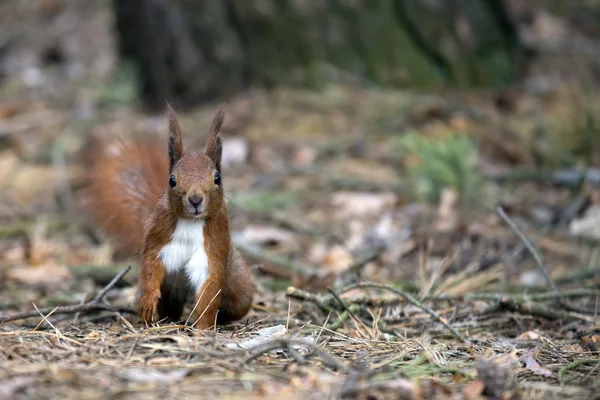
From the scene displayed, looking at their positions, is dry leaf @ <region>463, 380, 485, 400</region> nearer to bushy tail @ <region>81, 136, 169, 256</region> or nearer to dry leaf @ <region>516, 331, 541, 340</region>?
dry leaf @ <region>516, 331, 541, 340</region>

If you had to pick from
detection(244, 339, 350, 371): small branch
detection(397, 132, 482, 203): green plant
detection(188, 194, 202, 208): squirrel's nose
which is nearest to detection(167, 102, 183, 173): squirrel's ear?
detection(188, 194, 202, 208): squirrel's nose

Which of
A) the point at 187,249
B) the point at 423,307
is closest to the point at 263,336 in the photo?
the point at 187,249

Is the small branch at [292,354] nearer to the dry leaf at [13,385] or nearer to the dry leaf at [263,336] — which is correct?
the dry leaf at [263,336]

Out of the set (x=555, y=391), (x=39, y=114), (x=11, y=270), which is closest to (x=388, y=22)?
(x=39, y=114)

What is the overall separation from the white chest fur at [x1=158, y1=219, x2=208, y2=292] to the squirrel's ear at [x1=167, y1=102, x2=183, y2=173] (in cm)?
19

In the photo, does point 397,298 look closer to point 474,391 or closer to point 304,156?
point 474,391

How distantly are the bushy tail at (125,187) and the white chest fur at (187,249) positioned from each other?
0.30m

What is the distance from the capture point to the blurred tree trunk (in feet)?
21.7

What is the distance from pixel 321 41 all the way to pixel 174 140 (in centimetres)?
446

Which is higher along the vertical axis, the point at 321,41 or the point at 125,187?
the point at 321,41

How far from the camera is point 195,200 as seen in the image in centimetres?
232

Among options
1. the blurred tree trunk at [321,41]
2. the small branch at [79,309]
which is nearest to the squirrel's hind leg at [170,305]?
the small branch at [79,309]

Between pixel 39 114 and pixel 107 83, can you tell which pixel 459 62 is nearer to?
pixel 107 83

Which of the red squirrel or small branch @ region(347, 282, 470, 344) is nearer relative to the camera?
the red squirrel
